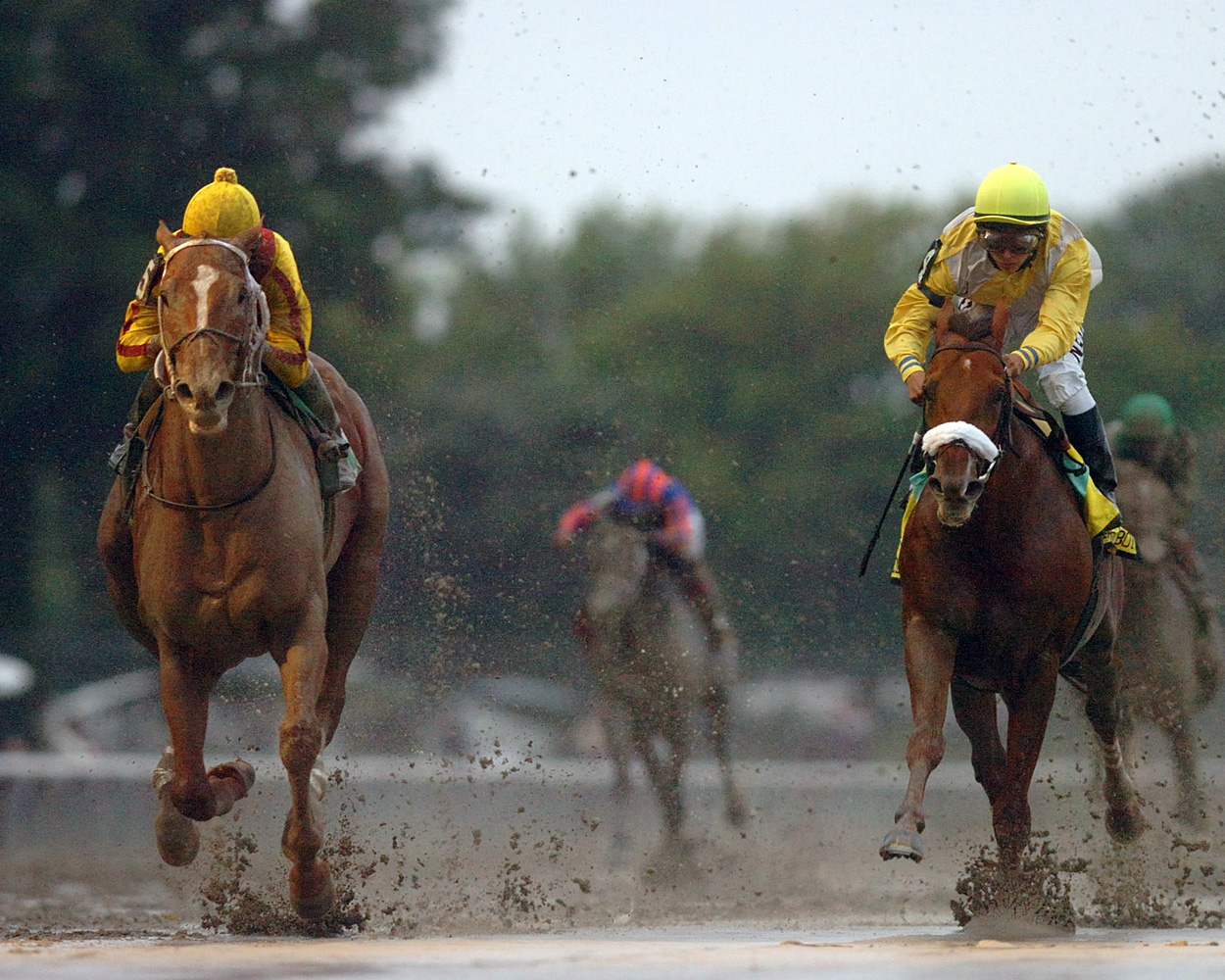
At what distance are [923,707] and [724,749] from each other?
3.96 metres

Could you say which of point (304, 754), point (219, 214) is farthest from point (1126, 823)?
point (219, 214)

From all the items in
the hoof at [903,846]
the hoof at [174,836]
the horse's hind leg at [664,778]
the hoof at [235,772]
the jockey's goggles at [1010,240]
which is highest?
the jockey's goggles at [1010,240]

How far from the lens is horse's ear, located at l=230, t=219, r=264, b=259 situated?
7902 millimetres

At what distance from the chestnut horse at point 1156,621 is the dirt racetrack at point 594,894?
51 cm

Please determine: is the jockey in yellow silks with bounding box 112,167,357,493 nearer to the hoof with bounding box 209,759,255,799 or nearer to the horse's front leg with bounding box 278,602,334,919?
the horse's front leg with bounding box 278,602,334,919

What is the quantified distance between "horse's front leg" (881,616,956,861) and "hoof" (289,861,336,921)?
2.06 m

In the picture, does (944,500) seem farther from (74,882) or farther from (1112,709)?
(74,882)

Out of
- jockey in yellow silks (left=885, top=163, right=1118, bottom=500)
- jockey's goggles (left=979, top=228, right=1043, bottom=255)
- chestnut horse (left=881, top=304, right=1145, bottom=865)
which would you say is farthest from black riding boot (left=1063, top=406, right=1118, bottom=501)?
jockey's goggles (left=979, top=228, right=1043, bottom=255)

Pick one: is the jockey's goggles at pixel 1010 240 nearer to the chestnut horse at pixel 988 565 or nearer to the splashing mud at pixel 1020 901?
the chestnut horse at pixel 988 565

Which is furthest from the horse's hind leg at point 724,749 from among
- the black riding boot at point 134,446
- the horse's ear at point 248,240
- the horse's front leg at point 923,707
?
the horse's ear at point 248,240

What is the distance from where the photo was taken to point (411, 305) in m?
23.0

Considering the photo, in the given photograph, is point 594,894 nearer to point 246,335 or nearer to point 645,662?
point 645,662

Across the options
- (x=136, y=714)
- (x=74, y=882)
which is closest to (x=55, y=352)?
(x=136, y=714)

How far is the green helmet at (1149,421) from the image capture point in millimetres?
11812
